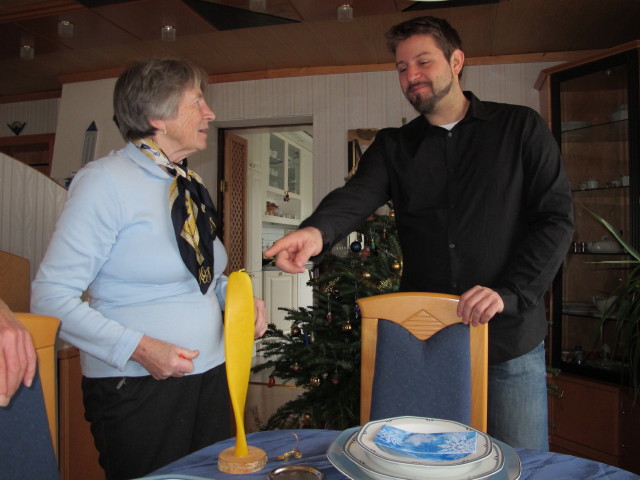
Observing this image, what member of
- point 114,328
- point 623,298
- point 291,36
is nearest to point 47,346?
point 114,328

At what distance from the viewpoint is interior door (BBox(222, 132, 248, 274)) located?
5.10 metres

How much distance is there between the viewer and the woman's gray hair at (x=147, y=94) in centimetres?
141

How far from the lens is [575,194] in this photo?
3.66 metres

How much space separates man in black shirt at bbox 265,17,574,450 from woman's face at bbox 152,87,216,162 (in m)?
0.40

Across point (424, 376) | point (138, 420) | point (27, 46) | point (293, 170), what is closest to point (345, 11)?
point (27, 46)

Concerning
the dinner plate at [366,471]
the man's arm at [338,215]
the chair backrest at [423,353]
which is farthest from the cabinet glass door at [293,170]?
the dinner plate at [366,471]

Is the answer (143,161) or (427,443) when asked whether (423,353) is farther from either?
(143,161)

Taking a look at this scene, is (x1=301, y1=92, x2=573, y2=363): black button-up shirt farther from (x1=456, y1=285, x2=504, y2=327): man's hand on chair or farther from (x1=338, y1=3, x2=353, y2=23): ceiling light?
(x1=338, y1=3, x2=353, y2=23): ceiling light

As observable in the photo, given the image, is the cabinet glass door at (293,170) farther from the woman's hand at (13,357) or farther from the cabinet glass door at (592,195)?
the woman's hand at (13,357)

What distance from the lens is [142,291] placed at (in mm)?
1286

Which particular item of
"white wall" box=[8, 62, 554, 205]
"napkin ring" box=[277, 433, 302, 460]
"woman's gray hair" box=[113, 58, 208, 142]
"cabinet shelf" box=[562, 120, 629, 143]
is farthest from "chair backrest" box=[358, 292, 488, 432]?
"white wall" box=[8, 62, 554, 205]

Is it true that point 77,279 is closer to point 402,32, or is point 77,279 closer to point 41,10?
point 402,32

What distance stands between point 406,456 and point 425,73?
45.4 inches

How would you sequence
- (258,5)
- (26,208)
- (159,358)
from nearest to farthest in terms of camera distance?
(159,358) < (26,208) < (258,5)
